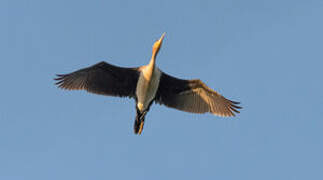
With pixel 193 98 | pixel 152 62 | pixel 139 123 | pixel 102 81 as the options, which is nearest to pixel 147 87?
pixel 152 62

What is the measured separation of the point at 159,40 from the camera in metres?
18.0

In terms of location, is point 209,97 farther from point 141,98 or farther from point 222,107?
point 141,98

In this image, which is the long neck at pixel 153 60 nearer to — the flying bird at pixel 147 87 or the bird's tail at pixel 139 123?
the flying bird at pixel 147 87

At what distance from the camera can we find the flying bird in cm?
1733

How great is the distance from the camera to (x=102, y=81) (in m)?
17.9

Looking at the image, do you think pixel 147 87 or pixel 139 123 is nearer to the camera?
pixel 147 87

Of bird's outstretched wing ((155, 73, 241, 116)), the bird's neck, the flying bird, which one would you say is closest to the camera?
the bird's neck

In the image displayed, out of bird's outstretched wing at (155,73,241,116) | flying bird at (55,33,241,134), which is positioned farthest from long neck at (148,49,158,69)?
bird's outstretched wing at (155,73,241,116)

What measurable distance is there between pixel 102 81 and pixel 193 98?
11.3 ft

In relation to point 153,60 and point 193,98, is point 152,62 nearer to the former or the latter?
point 153,60

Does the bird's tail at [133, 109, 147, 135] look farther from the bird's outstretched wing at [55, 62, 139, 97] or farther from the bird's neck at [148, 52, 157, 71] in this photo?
the bird's neck at [148, 52, 157, 71]

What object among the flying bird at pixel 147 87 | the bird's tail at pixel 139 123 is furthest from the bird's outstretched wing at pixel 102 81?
the bird's tail at pixel 139 123

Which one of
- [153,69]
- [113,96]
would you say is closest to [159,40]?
[153,69]

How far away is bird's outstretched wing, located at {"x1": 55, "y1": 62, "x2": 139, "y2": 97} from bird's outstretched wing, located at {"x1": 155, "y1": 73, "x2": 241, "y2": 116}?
1.22 metres
